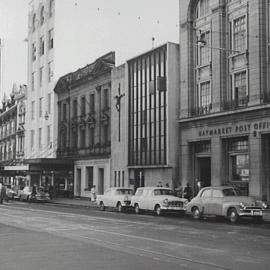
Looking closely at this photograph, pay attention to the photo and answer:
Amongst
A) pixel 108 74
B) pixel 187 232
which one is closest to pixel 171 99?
pixel 108 74

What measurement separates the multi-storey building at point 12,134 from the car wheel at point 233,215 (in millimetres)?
38838

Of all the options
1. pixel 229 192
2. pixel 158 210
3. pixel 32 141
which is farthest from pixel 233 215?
pixel 32 141

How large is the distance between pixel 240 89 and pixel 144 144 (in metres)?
10.7

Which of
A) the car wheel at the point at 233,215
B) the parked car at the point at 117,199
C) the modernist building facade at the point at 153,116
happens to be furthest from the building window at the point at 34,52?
the car wheel at the point at 233,215

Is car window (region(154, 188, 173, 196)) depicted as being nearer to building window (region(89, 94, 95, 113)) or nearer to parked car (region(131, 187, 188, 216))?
parked car (region(131, 187, 188, 216))

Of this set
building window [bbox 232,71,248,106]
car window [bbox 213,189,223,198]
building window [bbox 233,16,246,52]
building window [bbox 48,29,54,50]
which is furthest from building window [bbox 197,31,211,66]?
building window [bbox 48,29,54,50]

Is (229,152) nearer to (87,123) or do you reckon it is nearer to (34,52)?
(87,123)

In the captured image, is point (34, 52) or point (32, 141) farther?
point (34, 52)

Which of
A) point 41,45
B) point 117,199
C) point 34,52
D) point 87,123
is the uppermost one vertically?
point 41,45

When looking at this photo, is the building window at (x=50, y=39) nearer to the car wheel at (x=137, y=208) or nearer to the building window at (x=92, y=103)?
the building window at (x=92, y=103)

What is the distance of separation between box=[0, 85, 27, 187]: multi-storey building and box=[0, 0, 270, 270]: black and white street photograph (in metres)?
0.45

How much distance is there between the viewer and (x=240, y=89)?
32.8 meters

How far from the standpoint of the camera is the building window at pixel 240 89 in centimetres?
3234

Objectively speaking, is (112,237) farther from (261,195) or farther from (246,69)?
(246,69)
